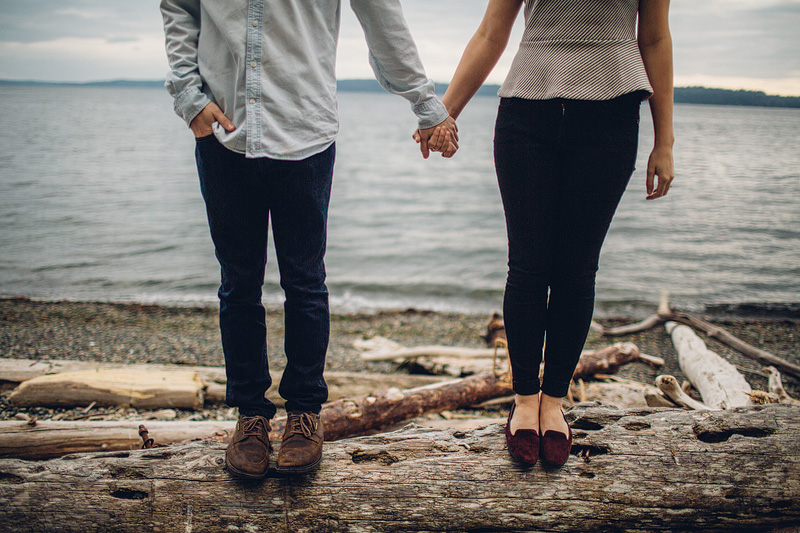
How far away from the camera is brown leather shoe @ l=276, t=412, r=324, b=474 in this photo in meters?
2.06

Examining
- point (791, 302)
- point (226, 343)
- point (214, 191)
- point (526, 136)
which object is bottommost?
point (791, 302)

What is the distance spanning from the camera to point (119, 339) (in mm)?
6395

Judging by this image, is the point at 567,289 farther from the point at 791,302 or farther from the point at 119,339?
the point at 791,302

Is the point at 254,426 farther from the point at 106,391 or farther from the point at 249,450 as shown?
the point at 106,391

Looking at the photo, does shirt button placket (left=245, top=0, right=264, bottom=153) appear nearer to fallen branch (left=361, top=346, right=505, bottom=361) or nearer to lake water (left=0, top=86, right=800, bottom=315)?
fallen branch (left=361, top=346, right=505, bottom=361)

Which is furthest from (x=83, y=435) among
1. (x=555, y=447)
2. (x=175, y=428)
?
(x=555, y=447)

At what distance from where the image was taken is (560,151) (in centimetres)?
195

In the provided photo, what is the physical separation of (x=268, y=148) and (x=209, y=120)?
0.29 metres

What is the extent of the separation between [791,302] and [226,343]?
1090cm

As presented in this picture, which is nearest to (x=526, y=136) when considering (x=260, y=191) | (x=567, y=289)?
(x=567, y=289)

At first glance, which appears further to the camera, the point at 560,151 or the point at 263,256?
the point at 263,256

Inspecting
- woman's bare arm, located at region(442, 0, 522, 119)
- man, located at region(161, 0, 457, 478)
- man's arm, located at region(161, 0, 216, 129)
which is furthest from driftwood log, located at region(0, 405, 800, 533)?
woman's bare arm, located at region(442, 0, 522, 119)

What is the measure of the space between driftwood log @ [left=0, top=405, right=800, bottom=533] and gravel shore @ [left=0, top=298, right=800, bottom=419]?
3292 millimetres

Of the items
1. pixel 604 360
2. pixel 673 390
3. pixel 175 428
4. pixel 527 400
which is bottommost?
pixel 604 360
